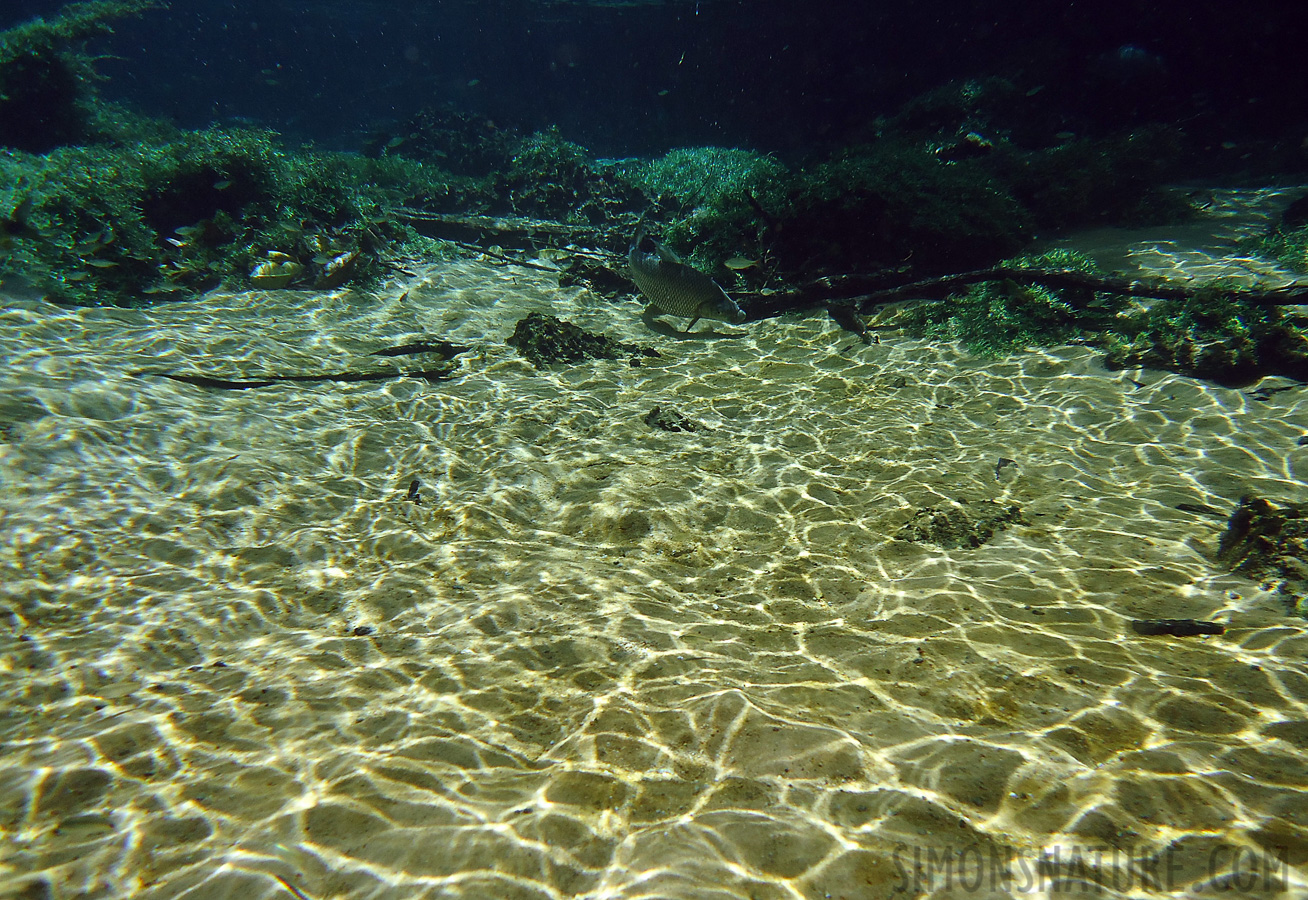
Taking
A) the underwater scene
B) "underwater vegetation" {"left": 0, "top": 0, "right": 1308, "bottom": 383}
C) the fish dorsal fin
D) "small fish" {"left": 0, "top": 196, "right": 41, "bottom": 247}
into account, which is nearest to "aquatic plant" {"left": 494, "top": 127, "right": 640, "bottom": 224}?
"underwater vegetation" {"left": 0, "top": 0, "right": 1308, "bottom": 383}

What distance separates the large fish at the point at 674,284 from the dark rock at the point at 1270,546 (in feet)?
17.6

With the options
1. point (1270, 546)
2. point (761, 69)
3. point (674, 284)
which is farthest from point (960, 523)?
point (761, 69)

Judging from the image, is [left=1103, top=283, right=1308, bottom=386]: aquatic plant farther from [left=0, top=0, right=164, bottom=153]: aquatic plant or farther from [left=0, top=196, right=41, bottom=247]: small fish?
[left=0, top=0, right=164, bottom=153]: aquatic plant

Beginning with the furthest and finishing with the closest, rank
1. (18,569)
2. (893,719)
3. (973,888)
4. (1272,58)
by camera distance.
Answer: (1272,58)
(18,569)
(893,719)
(973,888)

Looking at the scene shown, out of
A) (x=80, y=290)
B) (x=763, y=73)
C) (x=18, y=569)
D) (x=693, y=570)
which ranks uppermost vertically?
(x=763, y=73)

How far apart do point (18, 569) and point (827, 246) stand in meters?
11.7

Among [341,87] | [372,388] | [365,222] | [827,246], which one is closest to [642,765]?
[372,388]

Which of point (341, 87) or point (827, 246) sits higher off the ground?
point (341, 87)

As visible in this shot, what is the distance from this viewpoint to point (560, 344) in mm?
9320

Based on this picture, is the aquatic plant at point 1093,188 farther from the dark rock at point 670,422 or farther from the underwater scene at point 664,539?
the dark rock at point 670,422

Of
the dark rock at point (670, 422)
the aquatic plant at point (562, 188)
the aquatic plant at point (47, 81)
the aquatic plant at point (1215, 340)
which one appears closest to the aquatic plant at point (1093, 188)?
the aquatic plant at point (1215, 340)

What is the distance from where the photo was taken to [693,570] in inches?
188

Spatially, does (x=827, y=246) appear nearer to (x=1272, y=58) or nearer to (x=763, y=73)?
(x=1272, y=58)

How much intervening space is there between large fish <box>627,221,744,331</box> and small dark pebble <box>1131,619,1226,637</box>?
5.49 meters
